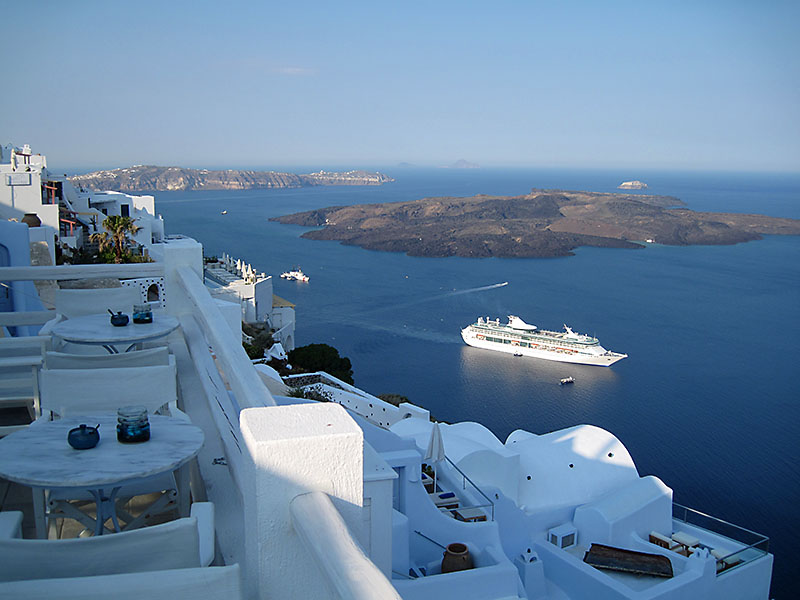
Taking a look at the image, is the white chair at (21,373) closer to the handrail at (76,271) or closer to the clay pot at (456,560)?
the handrail at (76,271)

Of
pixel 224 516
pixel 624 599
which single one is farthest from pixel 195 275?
pixel 624 599

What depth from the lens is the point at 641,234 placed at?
52.9 metres

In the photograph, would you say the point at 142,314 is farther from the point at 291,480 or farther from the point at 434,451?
the point at 434,451

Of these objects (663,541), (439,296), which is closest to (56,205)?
(663,541)

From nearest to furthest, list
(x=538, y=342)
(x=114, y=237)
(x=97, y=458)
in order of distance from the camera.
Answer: (x=97, y=458), (x=114, y=237), (x=538, y=342)

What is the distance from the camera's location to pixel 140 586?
2.29 ft

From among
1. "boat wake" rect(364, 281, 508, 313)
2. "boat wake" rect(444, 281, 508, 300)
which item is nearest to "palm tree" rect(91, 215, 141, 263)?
"boat wake" rect(364, 281, 508, 313)

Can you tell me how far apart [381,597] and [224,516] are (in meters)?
0.71

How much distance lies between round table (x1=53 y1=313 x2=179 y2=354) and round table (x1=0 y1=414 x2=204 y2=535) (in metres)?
0.56

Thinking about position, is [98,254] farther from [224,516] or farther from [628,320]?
[628,320]

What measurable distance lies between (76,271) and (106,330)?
430 mm

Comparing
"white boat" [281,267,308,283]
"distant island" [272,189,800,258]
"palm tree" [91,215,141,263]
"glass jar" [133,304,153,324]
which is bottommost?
"white boat" [281,267,308,283]

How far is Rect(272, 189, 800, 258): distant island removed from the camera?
153ft

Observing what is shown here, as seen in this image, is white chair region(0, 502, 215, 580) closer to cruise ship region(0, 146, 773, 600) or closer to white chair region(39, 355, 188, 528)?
cruise ship region(0, 146, 773, 600)
